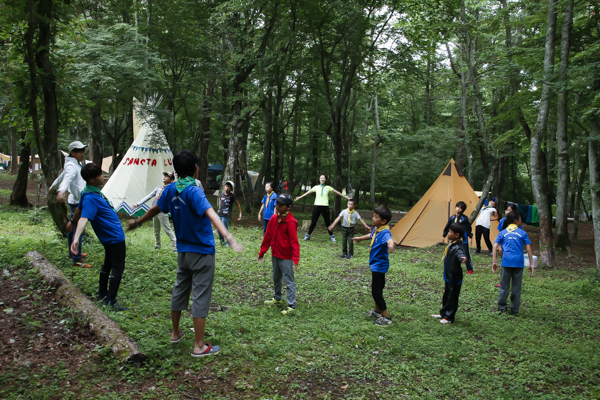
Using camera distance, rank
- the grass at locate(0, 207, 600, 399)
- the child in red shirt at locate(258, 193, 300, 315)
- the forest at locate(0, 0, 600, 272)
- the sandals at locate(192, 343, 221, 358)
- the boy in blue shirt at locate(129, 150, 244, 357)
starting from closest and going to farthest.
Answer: the grass at locate(0, 207, 600, 399)
the boy in blue shirt at locate(129, 150, 244, 357)
the sandals at locate(192, 343, 221, 358)
the child in red shirt at locate(258, 193, 300, 315)
the forest at locate(0, 0, 600, 272)

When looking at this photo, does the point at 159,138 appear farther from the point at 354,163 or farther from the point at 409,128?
the point at 409,128

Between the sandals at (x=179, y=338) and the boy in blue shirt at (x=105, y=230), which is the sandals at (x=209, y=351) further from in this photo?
the boy in blue shirt at (x=105, y=230)

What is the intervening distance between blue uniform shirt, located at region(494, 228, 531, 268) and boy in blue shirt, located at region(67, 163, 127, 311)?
521 centimetres

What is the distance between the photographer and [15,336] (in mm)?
3773

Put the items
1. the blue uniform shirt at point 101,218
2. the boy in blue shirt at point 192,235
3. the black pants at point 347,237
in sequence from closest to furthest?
1. the boy in blue shirt at point 192,235
2. the blue uniform shirt at point 101,218
3. the black pants at point 347,237

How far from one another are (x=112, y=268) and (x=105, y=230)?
0.44 metres

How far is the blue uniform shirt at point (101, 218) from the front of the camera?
4523 millimetres

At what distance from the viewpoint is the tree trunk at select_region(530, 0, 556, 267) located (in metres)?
8.85

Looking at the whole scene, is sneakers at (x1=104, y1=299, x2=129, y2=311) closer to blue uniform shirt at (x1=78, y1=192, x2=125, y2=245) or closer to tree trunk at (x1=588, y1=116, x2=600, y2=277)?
blue uniform shirt at (x1=78, y1=192, x2=125, y2=245)

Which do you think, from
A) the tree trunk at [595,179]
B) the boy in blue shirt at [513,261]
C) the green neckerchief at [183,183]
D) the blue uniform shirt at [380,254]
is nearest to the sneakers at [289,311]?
the blue uniform shirt at [380,254]

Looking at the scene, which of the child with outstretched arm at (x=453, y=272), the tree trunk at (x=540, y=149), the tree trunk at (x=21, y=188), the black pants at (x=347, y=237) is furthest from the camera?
the tree trunk at (x=21, y=188)

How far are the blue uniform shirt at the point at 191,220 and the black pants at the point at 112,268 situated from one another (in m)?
1.33

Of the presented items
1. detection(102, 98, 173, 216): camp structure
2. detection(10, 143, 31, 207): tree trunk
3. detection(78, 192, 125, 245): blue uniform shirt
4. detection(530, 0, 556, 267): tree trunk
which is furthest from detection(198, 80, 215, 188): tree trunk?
detection(78, 192, 125, 245): blue uniform shirt

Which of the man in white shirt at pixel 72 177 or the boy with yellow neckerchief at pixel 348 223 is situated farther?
the boy with yellow neckerchief at pixel 348 223
